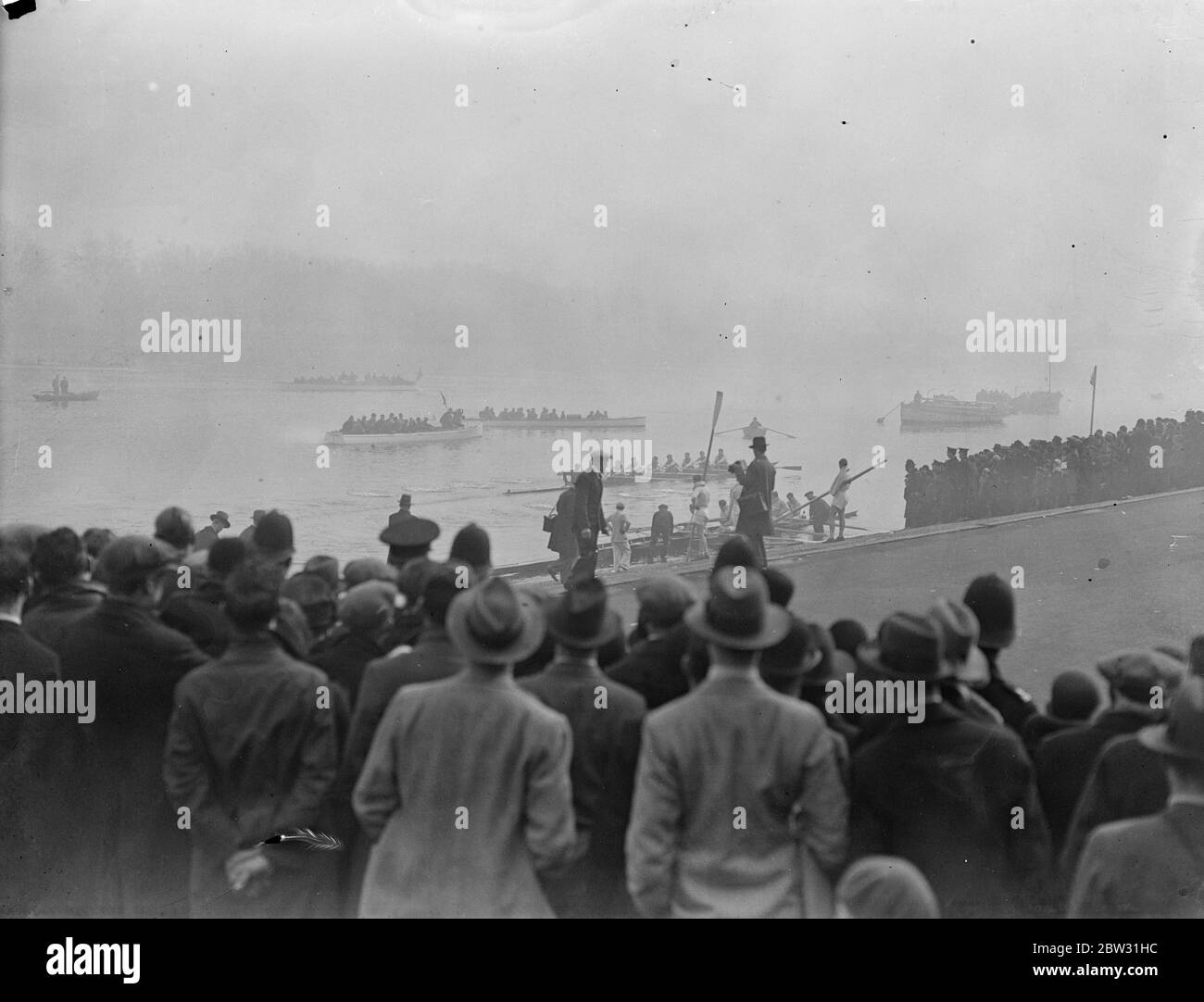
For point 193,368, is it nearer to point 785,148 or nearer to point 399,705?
point 399,705

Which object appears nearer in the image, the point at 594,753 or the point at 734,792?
the point at 734,792

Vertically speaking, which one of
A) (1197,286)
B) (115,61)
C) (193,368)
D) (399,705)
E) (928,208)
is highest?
(115,61)

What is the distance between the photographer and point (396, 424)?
4797 millimetres

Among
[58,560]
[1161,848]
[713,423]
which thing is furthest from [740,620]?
[58,560]

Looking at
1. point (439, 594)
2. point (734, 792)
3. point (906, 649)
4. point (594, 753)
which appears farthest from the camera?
point (439, 594)

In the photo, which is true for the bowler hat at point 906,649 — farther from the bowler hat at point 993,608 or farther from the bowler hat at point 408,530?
the bowler hat at point 408,530

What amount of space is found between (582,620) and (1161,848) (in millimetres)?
2297

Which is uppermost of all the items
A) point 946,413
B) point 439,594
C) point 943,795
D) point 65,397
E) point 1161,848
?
point 65,397

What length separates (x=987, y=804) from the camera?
4.28 m

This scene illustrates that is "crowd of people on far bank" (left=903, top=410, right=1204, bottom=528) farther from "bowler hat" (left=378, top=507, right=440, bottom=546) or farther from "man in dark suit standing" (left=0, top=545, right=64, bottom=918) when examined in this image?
"man in dark suit standing" (left=0, top=545, right=64, bottom=918)

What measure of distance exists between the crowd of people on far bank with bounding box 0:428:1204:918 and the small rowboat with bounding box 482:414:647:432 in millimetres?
293

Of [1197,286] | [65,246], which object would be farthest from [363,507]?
[1197,286]

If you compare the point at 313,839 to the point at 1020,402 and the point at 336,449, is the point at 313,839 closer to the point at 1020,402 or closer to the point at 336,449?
the point at 336,449

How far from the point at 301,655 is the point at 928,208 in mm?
3099
